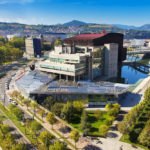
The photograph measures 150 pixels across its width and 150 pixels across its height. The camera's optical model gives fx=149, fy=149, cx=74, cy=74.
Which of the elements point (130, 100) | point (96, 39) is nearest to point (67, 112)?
point (130, 100)

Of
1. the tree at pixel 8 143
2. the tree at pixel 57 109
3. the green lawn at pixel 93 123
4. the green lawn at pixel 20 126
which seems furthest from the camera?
the tree at pixel 57 109

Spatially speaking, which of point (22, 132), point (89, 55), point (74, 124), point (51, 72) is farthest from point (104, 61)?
point (22, 132)

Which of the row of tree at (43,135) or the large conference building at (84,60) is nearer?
the row of tree at (43,135)

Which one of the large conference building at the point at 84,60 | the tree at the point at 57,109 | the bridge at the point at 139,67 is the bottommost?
the tree at the point at 57,109

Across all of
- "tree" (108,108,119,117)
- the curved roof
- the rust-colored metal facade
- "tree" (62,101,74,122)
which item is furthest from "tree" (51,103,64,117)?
the curved roof

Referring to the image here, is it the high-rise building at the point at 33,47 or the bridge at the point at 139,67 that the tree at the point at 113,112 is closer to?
the bridge at the point at 139,67

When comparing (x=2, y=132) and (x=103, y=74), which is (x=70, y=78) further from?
(x=2, y=132)

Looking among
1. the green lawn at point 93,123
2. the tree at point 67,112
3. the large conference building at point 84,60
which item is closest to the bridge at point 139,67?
the large conference building at point 84,60

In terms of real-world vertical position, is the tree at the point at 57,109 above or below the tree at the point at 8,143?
above

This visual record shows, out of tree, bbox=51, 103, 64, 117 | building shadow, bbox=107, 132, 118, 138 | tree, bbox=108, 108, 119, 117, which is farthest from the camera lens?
tree, bbox=51, 103, 64, 117

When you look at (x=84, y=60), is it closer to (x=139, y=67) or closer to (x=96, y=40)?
(x=96, y=40)

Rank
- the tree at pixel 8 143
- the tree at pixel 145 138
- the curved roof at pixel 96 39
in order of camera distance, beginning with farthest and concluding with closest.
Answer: the curved roof at pixel 96 39
the tree at pixel 145 138
the tree at pixel 8 143

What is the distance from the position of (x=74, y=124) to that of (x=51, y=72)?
43724 millimetres

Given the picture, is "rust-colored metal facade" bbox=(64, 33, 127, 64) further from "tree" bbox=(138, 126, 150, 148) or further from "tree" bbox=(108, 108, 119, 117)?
"tree" bbox=(138, 126, 150, 148)
